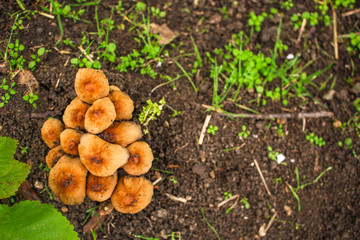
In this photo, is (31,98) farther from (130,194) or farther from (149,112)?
(130,194)

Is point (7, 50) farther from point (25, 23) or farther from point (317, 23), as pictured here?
point (317, 23)

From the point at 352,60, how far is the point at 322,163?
1696mm

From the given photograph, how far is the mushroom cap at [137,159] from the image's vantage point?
9.50ft

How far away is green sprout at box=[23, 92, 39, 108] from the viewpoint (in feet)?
11.2

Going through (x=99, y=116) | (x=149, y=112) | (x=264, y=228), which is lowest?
(x=264, y=228)

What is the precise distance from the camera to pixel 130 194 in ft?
9.55

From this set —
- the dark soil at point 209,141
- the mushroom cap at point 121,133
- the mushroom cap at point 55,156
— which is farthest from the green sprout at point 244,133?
the mushroom cap at point 55,156

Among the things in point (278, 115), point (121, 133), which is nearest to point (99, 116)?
point (121, 133)

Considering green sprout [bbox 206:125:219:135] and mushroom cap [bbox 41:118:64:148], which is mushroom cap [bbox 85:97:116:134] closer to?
mushroom cap [bbox 41:118:64:148]

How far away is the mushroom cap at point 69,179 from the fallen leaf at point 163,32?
2.01 meters

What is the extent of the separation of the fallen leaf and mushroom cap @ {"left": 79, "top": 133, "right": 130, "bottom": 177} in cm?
182

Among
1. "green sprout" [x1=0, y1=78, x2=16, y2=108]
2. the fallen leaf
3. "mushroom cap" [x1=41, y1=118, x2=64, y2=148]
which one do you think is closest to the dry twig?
"mushroom cap" [x1=41, y1=118, x2=64, y2=148]

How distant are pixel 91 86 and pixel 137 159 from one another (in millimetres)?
846

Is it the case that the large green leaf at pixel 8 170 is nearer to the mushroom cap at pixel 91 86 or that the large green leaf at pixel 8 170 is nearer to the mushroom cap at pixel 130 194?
the mushroom cap at pixel 91 86
